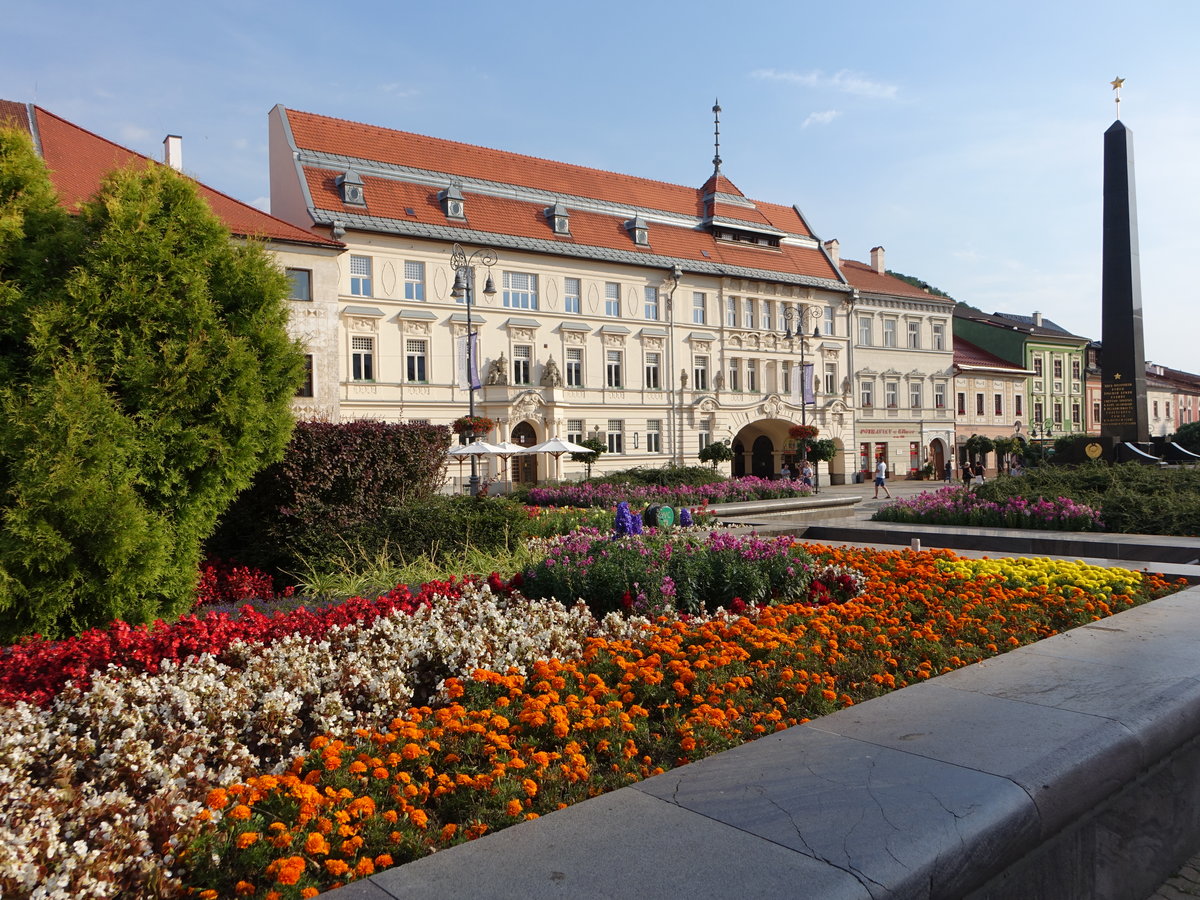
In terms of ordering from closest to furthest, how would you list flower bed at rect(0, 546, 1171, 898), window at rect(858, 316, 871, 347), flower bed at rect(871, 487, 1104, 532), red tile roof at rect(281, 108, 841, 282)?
flower bed at rect(0, 546, 1171, 898) < flower bed at rect(871, 487, 1104, 532) < red tile roof at rect(281, 108, 841, 282) < window at rect(858, 316, 871, 347)

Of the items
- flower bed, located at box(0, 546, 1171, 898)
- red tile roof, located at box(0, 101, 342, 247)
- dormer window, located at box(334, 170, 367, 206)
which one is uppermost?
dormer window, located at box(334, 170, 367, 206)

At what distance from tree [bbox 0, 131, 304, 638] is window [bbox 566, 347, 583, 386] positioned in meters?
35.0

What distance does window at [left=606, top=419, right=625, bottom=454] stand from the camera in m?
44.3

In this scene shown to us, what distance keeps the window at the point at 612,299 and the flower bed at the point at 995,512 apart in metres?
29.3

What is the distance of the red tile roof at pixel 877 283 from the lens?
2200 inches

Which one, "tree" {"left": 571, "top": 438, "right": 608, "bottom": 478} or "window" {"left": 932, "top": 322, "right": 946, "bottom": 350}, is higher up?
"window" {"left": 932, "top": 322, "right": 946, "bottom": 350}

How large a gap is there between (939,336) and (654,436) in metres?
25.1

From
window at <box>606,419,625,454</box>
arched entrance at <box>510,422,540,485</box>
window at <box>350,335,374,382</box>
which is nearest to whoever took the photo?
window at <box>350,335,374,382</box>

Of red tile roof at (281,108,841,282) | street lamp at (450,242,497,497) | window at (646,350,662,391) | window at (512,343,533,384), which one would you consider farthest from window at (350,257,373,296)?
window at (646,350,662,391)

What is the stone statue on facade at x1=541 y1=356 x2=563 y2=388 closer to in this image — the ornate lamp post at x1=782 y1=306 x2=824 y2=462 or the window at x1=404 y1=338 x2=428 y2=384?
the window at x1=404 y1=338 x2=428 y2=384

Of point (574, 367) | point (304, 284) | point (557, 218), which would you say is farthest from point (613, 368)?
point (304, 284)

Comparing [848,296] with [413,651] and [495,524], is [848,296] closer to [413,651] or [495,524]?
[495,524]

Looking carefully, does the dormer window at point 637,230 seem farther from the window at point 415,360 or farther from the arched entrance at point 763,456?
the arched entrance at point 763,456

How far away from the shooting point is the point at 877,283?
57.2 meters
